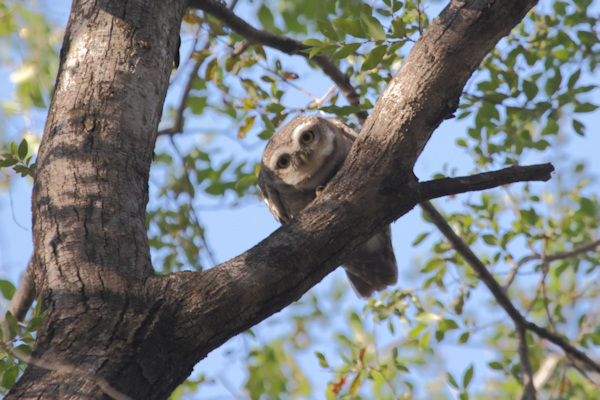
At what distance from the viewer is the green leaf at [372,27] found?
2471mm

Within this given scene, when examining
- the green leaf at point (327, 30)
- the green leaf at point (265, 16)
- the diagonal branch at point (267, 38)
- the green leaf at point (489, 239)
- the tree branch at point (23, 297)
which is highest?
the green leaf at point (265, 16)

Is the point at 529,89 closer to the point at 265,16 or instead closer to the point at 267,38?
the point at 267,38

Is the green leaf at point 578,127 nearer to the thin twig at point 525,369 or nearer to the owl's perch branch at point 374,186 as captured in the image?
the thin twig at point 525,369

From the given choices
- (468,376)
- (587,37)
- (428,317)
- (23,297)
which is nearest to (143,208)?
(23,297)

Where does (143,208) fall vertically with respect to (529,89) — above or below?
below

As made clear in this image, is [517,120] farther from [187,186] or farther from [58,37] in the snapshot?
→ [58,37]

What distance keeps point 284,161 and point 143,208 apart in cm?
159

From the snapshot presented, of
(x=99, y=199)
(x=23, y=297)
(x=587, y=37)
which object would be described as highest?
(x=587, y=37)

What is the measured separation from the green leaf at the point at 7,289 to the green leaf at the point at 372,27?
202cm

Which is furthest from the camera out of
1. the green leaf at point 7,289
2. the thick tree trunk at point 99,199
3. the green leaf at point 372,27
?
the green leaf at point 7,289

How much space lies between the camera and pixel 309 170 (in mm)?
3570

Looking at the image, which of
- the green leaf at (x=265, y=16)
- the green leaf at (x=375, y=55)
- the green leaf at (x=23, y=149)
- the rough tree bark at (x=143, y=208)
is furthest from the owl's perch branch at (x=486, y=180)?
the green leaf at (x=265, y=16)

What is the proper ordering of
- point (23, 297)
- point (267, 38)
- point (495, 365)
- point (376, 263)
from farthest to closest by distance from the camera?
point (495, 365), point (376, 263), point (267, 38), point (23, 297)

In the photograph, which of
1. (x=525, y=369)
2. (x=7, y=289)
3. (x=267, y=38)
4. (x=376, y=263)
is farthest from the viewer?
(x=376, y=263)
